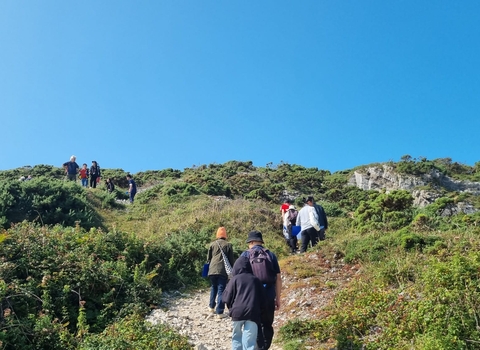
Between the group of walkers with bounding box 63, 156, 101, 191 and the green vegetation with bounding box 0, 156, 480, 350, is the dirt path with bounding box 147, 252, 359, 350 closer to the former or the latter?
the green vegetation with bounding box 0, 156, 480, 350

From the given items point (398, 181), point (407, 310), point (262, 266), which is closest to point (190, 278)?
point (262, 266)

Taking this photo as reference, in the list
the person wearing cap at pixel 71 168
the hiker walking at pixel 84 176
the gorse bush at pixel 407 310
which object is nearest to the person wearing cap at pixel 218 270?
the gorse bush at pixel 407 310

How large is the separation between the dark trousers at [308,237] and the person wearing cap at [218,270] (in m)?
3.67

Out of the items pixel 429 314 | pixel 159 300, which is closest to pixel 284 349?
pixel 429 314

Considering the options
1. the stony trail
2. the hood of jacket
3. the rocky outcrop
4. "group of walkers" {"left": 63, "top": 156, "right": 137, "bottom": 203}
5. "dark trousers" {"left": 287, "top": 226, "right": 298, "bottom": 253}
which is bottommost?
the stony trail

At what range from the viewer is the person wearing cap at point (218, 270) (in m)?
8.03

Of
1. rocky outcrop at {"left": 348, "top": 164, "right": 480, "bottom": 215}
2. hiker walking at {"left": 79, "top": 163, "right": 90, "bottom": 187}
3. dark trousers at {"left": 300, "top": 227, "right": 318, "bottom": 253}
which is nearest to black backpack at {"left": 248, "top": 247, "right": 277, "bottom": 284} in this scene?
dark trousers at {"left": 300, "top": 227, "right": 318, "bottom": 253}

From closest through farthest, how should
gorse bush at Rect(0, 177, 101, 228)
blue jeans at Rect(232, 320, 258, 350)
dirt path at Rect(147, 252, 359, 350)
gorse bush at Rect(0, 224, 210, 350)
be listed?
blue jeans at Rect(232, 320, 258, 350)
gorse bush at Rect(0, 224, 210, 350)
dirt path at Rect(147, 252, 359, 350)
gorse bush at Rect(0, 177, 101, 228)

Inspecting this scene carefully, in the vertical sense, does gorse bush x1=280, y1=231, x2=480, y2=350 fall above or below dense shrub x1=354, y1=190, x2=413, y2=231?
below

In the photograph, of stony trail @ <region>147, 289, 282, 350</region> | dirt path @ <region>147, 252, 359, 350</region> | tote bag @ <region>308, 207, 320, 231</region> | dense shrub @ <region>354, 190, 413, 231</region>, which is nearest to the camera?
stony trail @ <region>147, 289, 282, 350</region>

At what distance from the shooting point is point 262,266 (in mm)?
5574

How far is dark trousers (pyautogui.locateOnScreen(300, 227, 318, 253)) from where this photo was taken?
1137 cm

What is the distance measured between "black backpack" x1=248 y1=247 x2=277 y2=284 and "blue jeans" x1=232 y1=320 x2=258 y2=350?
602mm

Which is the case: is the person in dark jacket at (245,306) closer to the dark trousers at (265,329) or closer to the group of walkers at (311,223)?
the dark trousers at (265,329)
